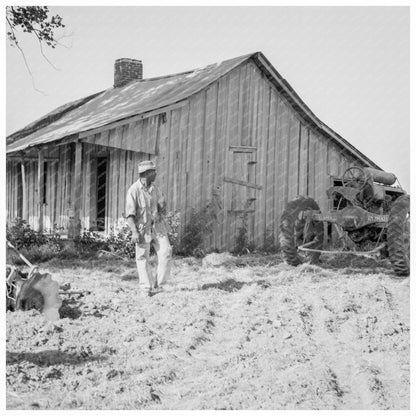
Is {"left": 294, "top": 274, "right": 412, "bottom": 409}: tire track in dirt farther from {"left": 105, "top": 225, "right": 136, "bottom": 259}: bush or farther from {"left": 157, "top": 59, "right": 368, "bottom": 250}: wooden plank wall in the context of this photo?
{"left": 157, "top": 59, "right": 368, "bottom": 250}: wooden plank wall

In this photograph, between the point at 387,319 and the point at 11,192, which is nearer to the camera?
the point at 387,319

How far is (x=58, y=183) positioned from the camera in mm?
17062

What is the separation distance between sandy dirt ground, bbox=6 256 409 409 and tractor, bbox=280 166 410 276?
4.18 feet

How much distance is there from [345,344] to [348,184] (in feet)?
17.9

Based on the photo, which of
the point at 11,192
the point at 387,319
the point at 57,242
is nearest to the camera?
the point at 387,319

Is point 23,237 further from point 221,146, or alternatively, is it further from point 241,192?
point 241,192

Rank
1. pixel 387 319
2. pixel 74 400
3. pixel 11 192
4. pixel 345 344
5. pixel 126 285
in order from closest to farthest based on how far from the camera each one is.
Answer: pixel 74 400, pixel 345 344, pixel 387 319, pixel 126 285, pixel 11 192

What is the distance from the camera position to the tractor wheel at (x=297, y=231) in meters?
11.6

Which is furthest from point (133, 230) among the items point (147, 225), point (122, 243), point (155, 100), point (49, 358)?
point (155, 100)

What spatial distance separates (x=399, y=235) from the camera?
1004 cm

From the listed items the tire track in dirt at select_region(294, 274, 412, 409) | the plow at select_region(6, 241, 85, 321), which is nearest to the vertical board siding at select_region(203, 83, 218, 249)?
the tire track in dirt at select_region(294, 274, 412, 409)

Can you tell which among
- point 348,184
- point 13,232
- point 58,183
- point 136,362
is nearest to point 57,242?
point 13,232

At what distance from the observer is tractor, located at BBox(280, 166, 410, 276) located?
1084 cm

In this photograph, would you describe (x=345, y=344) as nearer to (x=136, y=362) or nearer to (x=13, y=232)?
(x=136, y=362)
